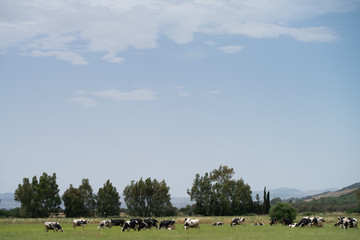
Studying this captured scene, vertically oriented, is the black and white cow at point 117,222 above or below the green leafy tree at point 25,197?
below

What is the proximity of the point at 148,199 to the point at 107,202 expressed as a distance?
27.6ft

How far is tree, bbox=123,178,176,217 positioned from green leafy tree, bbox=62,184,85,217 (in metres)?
9.84

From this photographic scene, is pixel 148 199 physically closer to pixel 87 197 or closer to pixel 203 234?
pixel 87 197

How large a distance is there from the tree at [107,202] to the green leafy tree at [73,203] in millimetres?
3212

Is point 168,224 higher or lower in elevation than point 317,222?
higher

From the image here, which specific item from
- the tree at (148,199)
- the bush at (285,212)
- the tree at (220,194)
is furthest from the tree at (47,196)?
the bush at (285,212)

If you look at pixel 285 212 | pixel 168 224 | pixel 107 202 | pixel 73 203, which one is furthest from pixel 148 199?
pixel 168 224

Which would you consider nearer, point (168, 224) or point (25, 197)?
point (168, 224)

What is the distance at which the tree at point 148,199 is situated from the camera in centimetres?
8119

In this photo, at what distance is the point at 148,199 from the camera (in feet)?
269

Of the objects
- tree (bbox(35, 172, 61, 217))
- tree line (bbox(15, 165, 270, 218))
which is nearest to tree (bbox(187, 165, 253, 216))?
tree line (bbox(15, 165, 270, 218))

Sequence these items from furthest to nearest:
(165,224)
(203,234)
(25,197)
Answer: (25,197) → (165,224) → (203,234)

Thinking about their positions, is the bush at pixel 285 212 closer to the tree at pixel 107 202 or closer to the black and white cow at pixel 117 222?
the black and white cow at pixel 117 222

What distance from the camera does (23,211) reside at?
7244cm
